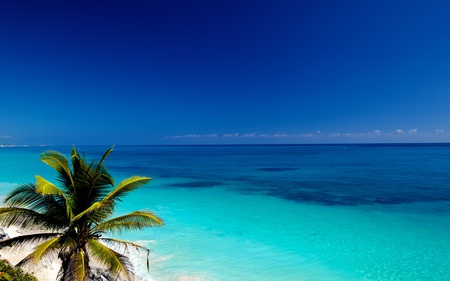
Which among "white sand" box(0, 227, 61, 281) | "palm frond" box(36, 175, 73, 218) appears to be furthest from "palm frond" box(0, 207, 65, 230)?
"white sand" box(0, 227, 61, 281)

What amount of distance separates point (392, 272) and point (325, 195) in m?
16.8

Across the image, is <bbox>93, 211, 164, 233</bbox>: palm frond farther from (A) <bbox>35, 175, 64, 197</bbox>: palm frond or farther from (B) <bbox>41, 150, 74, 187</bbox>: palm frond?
(A) <bbox>35, 175, 64, 197</bbox>: palm frond

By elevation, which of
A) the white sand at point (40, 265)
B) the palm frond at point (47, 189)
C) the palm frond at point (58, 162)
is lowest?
the white sand at point (40, 265)

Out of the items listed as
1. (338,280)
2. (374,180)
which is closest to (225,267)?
(338,280)

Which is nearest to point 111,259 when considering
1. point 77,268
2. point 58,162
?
point 77,268

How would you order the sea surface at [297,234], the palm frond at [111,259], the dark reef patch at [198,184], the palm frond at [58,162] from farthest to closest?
1. the dark reef patch at [198,184]
2. the sea surface at [297,234]
3. the palm frond at [58,162]
4. the palm frond at [111,259]

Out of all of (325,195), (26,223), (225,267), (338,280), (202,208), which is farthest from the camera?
(325,195)

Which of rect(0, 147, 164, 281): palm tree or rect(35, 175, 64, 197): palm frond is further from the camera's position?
rect(0, 147, 164, 281): palm tree

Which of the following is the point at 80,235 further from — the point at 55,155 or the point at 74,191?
the point at 55,155

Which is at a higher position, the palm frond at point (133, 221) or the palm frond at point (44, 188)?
the palm frond at point (44, 188)

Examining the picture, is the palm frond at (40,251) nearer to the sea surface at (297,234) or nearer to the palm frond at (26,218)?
the palm frond at (26,218)

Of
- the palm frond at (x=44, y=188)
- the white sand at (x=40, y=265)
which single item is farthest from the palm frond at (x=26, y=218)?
the white sand at (x=40, y=265)

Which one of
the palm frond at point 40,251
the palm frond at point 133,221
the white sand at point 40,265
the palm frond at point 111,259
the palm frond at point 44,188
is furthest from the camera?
the white sand at point 40,265

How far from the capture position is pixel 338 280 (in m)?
12.4
